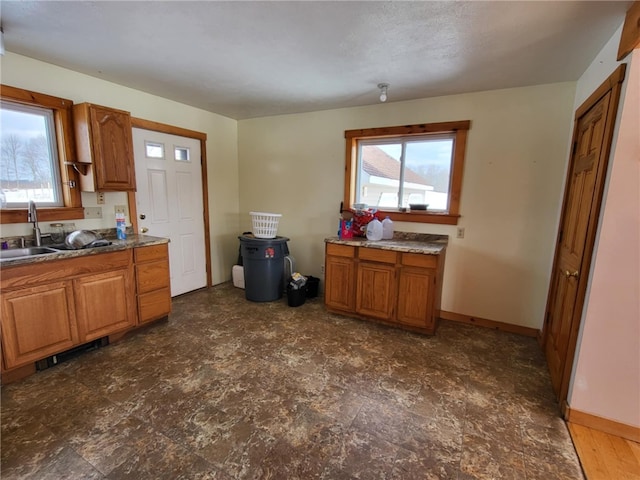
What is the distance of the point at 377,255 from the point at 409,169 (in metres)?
1.12

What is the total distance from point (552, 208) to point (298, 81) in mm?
2642

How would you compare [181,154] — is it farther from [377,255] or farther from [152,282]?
[377,255]

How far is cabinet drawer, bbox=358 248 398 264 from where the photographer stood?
2963mm

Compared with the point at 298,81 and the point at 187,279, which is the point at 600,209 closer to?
the point at 298,81

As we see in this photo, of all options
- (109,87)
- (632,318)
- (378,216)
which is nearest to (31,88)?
(109,87)

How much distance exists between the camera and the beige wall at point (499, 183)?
108 inches

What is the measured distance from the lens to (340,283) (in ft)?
10.8

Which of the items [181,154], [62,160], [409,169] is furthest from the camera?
[181,154]

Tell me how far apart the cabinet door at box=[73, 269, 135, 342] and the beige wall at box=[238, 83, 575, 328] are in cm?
245

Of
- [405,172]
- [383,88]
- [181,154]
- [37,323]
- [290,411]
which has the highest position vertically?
[383,88]

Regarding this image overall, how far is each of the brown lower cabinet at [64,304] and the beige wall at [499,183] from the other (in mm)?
2474

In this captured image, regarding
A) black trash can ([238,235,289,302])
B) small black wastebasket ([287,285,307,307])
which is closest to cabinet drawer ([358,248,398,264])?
small black wastebasket ([287,285,307,307])

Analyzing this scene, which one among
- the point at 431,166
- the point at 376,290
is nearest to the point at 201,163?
the point at 376,290

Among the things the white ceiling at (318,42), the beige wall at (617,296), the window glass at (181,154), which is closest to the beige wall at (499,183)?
the white ceiling at (318,42)
